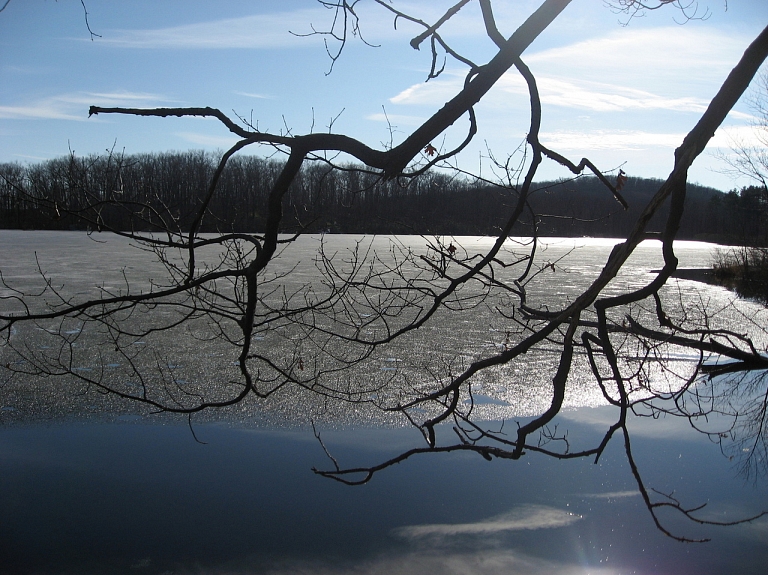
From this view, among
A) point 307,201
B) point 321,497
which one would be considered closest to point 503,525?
point 321,497

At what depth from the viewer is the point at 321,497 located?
515 cm

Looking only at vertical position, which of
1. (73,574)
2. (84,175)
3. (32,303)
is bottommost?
(73,574)

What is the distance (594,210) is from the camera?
14.5ft

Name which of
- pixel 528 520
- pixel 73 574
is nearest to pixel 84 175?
pixel 73 574

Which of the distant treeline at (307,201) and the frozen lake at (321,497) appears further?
the frozen lake at (321,497)

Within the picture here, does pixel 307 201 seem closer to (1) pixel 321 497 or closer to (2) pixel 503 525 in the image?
(1) pixel 321 497

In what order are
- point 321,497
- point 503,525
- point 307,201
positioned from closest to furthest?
point 307,201 < point 503,525 < point 321,497

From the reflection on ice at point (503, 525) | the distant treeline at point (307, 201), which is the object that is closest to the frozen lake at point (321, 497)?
the reflection on ice at point (503, 525)

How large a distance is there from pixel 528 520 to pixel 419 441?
5.07ft

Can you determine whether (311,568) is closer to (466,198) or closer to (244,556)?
(244,556)

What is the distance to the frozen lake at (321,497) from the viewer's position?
4340 millimetres

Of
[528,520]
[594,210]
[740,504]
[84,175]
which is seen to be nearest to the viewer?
[84,175]

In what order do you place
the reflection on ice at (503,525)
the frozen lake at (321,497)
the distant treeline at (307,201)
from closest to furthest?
the distant treeline at (307,201) < the frozen lake at (321,497) < the reflection on ice at (503,525)

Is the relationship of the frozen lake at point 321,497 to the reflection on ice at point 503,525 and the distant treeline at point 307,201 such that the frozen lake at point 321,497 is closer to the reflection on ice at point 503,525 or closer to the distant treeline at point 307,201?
the reflection on ice at point 503,525
